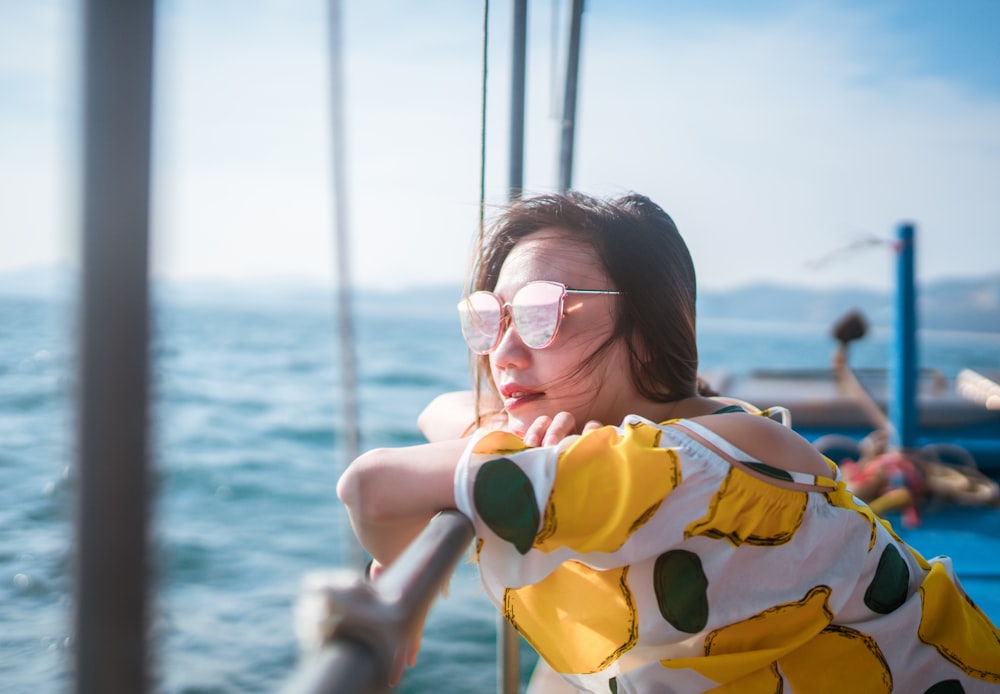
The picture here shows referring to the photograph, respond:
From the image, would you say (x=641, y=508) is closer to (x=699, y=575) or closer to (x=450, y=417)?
(x=699, y=575)

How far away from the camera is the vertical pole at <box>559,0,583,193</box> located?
1.68m

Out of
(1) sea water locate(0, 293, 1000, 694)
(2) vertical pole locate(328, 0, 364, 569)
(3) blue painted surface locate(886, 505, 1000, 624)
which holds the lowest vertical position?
(1) sea water locate(0, 293, 1000, 694)

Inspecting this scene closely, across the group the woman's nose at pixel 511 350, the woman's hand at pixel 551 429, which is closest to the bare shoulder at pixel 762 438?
the woman's hand at pixel 551 429

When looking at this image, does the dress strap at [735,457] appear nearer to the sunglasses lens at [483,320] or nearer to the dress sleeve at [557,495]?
the dress sleeve at [557,495]

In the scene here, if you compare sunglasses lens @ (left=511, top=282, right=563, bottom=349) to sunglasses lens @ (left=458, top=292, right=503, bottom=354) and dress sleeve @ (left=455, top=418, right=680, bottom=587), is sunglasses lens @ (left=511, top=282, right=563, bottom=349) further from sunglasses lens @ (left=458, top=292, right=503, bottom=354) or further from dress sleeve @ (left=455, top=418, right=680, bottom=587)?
dress sleeve @ (left=455, top=418, right=680, bottom=587)

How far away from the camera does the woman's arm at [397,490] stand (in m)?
0.73

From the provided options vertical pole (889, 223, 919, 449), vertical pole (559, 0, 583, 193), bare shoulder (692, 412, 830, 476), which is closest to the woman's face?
bare shoulder (692, 412, 830, 476)

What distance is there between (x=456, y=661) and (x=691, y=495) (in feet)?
15.9

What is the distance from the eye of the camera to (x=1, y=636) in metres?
4.75

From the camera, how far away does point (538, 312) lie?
37.5 inches

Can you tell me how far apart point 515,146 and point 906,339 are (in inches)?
89.3

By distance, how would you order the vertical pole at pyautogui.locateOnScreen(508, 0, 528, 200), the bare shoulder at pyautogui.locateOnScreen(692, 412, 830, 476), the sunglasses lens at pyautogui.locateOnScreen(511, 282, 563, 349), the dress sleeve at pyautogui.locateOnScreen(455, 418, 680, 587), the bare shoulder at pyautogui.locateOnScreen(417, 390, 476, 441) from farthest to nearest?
the vertical pole at pyautogui.locateOnScreen(508, 0, 528, 200) → the bare shoulder at pyautogui.locateOnScreen(417, 390, 476, 441) → the sunglasses lens at pyautogui.locateOnScreen(511, 282, 563, 349) → the bare shoulder at pyautogui.locateOnScreen(692, 412, 830, 476) → the dress sleeve at pyautogui.locateOnScreen(455, 418, 680, 587)

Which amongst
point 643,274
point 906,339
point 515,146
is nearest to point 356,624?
point 643,274

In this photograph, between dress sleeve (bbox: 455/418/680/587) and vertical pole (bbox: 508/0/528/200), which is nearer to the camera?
dress sleeve (bbox: 455/418/680/587)
